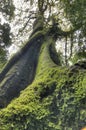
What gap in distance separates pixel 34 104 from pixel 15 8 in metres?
7.27

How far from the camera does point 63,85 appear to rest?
3.73 m

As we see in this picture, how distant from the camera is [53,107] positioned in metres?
3.57

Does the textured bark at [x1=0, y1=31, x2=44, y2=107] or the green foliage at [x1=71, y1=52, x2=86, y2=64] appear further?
the green foliage at [x1=71, y1=52, x2=86, y2=64]

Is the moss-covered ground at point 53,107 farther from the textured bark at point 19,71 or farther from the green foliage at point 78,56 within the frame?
the green foliage at point 78,56

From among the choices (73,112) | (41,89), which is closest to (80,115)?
(73,112)

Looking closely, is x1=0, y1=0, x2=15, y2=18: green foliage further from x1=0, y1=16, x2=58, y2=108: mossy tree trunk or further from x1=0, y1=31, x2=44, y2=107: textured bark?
x1=0, y1=31, x2=44, y2=107: textured bark

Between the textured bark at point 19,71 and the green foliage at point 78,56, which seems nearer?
the textured bark at point 19,71

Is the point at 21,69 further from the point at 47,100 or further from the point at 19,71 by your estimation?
the point at 47,100

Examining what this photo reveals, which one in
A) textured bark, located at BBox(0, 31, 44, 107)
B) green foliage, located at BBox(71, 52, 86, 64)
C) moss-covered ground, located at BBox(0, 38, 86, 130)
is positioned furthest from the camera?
green foliage, located at BBox(71, 52, 86, 64)

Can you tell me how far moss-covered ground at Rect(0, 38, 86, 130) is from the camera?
131 inches

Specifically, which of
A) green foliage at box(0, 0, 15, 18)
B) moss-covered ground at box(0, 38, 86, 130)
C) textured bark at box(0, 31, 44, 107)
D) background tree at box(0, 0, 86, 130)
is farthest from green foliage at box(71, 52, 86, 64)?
moss-covered ground at box(0, 38, 86, 130)

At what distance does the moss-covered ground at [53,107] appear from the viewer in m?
3.34

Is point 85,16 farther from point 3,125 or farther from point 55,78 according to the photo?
point 3,125

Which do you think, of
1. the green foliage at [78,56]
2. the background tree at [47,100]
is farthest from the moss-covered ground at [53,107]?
the green foliage at [78,56]
